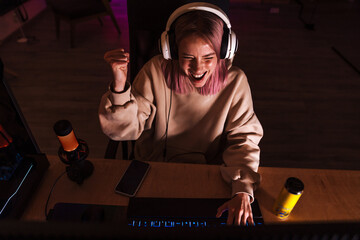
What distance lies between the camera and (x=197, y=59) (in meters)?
0.85

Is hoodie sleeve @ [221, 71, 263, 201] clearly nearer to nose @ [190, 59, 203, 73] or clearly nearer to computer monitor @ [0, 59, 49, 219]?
nose @ [190, 59, 203, 73]

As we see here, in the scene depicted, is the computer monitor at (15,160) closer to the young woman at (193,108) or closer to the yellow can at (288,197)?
the young woman at (193,108)

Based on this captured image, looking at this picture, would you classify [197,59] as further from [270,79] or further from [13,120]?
[270,79]

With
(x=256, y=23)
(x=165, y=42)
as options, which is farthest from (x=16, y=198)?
(x=256, y=23)

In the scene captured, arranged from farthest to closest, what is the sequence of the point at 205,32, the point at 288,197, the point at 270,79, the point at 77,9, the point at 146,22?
the point at 77,9
the point at 270,79
the point at 146,22
the point at 205,32
the point at 288,197

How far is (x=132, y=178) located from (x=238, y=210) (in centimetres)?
36

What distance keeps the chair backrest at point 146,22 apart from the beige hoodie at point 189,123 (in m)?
0.12

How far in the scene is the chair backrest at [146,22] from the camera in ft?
3.27

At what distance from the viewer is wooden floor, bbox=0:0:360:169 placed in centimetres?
198

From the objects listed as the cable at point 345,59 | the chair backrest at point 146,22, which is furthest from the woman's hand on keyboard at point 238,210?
the cable at point 345,59

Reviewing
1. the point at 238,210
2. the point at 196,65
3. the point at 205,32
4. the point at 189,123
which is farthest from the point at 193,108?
the point at 238,210

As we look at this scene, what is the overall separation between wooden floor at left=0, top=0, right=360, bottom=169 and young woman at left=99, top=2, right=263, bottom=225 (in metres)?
0.92

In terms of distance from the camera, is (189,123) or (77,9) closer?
(189,123)

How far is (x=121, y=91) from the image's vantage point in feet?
2.83
